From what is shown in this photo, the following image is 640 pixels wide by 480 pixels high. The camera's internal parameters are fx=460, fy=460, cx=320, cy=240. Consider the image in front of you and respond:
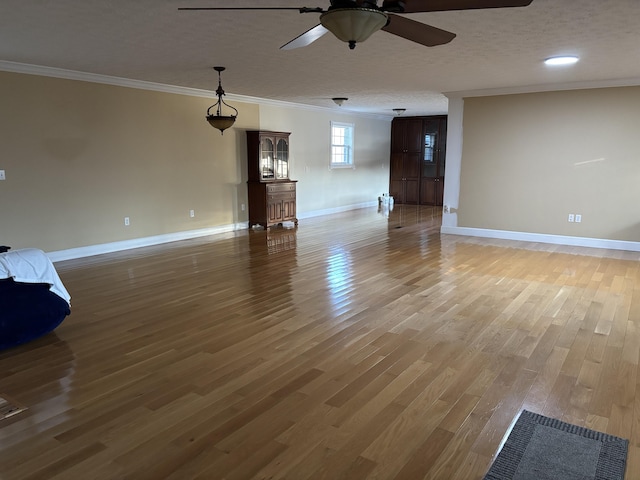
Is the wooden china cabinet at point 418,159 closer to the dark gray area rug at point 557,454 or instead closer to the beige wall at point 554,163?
the beige wall at point 554,163

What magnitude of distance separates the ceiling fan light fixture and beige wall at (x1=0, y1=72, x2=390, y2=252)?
4.68m

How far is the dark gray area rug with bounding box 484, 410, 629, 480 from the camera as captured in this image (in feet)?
6.44

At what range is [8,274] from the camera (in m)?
3.22

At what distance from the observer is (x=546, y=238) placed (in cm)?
720

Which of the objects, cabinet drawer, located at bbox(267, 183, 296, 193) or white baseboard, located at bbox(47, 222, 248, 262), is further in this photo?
cabinet drawer, located at bbox(267, 183, 296, 193)

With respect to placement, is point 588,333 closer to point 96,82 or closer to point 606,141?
point 606,141

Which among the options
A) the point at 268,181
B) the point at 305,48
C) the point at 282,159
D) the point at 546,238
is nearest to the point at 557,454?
the point at 305,48

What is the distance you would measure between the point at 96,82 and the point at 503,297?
5617 millimetres

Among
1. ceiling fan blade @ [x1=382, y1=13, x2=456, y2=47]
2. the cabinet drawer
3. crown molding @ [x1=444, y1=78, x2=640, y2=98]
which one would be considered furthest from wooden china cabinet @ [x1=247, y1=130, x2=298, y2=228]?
ceiling fan blade @ [x1=382, y1=13, x2=456, y2=47]

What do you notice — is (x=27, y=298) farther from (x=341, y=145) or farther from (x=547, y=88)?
(x=341, y=145)

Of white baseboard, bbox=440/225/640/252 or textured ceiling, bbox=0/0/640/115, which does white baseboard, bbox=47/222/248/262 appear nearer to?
textured ceiling, bbox=0/0/640/115

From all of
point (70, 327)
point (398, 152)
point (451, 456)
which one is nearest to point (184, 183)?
point (70, 327)

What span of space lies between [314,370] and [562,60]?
429cm

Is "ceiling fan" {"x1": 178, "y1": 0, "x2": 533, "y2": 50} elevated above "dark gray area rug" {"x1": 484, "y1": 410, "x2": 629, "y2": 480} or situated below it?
above
